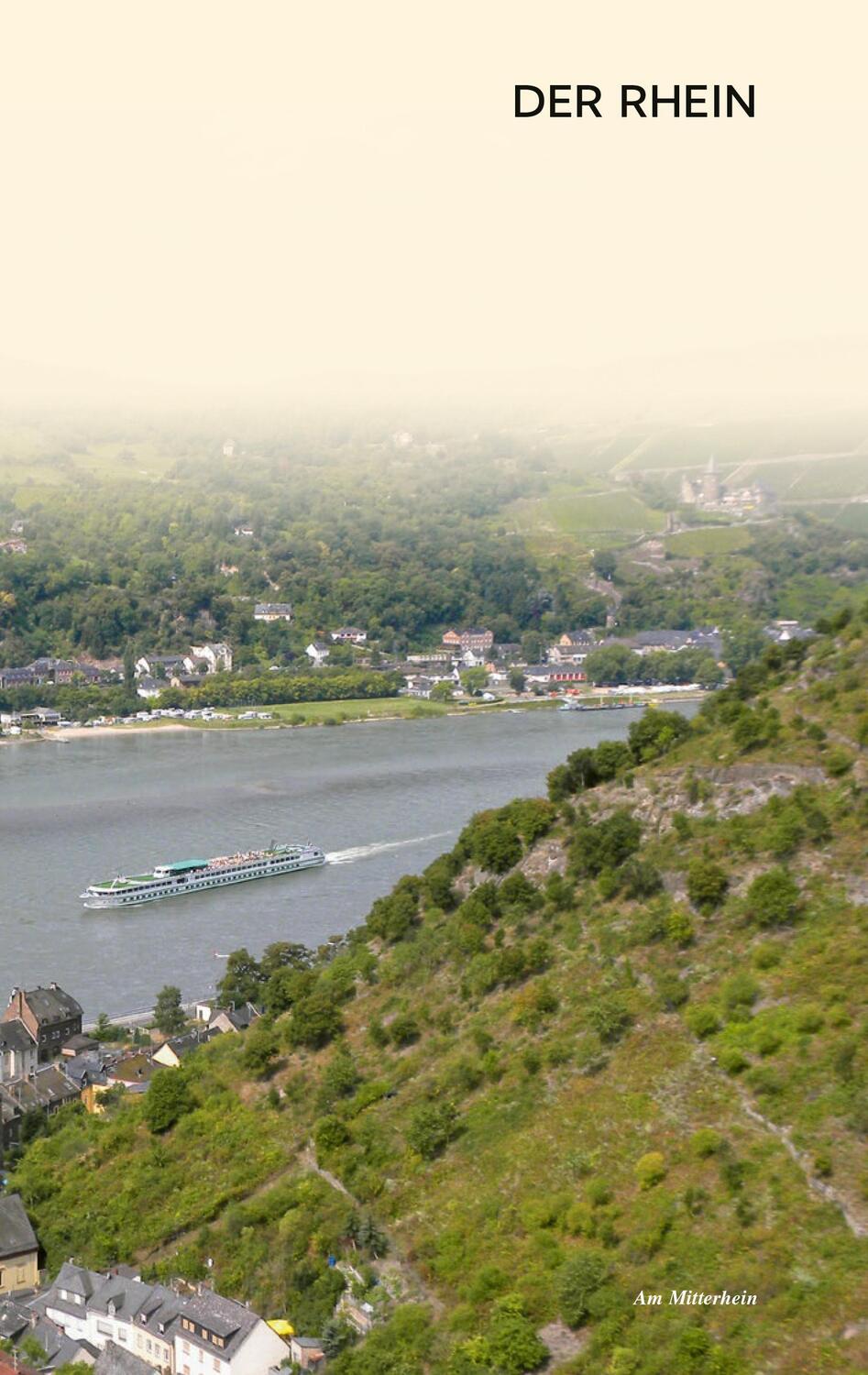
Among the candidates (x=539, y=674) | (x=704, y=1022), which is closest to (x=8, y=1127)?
(x=704, y=1022)

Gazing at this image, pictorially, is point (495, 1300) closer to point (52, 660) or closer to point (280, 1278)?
point (280, 1278)

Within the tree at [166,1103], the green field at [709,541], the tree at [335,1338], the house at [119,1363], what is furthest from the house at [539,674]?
the tree at [335,1338]

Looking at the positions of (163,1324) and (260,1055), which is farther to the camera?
(260,1055)

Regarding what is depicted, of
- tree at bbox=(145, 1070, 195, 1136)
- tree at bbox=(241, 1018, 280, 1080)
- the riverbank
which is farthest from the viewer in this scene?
the riverbank

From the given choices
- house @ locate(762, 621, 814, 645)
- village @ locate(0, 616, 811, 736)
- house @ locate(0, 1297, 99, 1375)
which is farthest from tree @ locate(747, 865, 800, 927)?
house @ locate(762, 621, 814, 645)

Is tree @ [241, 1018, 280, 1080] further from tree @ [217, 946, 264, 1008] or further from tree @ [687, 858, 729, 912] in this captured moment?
tree @ [217, 946, 264, 1008]

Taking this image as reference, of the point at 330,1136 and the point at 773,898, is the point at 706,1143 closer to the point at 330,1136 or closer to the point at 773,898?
the point at 773,898
